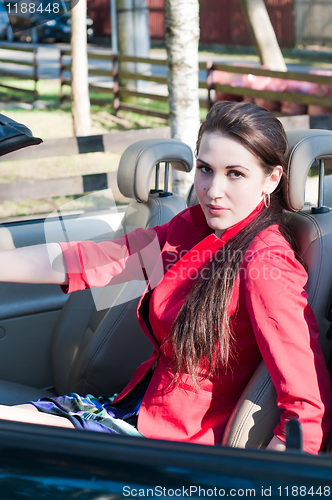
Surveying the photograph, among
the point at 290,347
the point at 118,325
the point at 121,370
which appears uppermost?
the point at 290,347

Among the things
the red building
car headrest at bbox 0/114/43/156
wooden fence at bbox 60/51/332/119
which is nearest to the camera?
car headrest at bbox 0/114/43/156

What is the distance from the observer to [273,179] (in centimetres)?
165

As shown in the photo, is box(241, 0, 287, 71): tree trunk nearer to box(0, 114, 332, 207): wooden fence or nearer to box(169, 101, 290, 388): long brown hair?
box(0, 114, 332, 207): wooden fence

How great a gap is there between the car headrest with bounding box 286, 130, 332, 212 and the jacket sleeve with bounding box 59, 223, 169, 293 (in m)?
0.48

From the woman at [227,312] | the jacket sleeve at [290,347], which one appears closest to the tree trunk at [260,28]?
the woman at [227,312]

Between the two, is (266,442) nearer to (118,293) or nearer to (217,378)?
(217,378)

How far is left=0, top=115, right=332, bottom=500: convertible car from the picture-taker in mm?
908

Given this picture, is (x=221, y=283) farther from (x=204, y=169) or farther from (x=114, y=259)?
(x=114, y=259)

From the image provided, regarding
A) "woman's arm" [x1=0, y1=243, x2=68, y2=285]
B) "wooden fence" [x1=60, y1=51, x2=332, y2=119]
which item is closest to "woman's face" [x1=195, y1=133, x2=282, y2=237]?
"woman's arm" [x1=0, y1=243, x2=68, y2=285]

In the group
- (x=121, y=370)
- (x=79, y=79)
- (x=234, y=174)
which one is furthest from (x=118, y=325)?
(x=79, y=79)

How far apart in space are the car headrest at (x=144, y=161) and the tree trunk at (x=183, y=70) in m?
2.33

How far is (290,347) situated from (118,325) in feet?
3.15

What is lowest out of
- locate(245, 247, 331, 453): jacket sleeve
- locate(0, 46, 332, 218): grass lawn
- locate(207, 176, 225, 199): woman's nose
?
locate(0, 46, 332, 218): grass lawn

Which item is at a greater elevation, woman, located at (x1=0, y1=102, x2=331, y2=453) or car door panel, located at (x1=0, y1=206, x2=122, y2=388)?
woman, located at (x1=0, y1=102, x2=331, y2=453)
